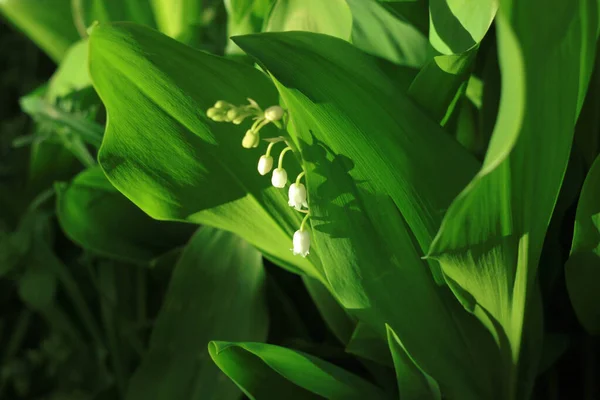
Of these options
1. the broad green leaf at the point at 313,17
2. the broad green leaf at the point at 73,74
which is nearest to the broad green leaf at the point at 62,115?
the broad green leaf at the point at 73,74

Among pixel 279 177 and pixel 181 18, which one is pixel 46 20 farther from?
pixel 279 177

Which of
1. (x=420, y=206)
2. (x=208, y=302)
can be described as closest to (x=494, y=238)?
(x=420, y=206)

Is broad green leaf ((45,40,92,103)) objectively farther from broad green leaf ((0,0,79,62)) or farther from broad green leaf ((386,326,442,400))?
broad green leaf ((386,326,442,400))

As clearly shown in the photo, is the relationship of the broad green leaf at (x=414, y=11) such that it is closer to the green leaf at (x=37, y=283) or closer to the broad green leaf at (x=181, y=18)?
the broad green leaf at (x=181, y=18)

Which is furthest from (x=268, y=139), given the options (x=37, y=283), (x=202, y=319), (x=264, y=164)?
(x=37, y=283)

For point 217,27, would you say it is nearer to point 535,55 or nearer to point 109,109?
point 109,109

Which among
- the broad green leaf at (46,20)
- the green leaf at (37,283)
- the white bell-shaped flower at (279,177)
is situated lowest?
the green leaf at (37,283)
